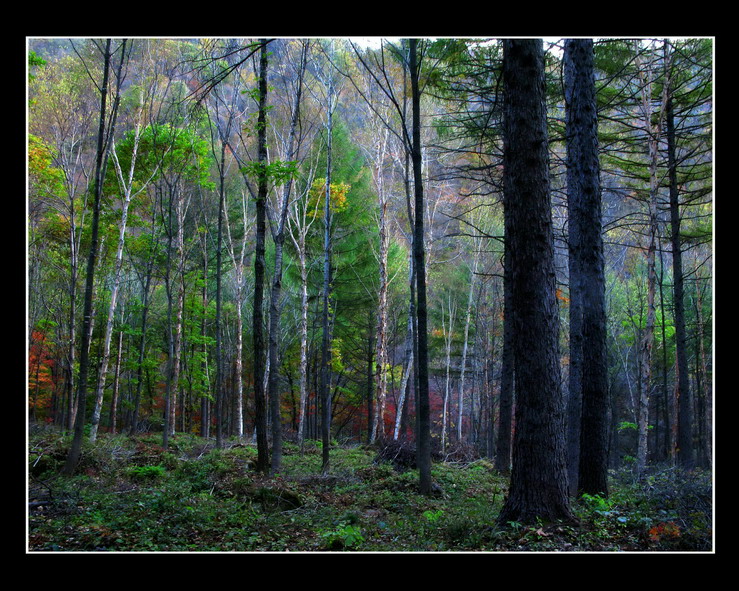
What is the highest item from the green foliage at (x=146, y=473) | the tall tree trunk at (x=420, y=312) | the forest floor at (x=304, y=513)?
the tall tree trunk at (x=420, y=312)

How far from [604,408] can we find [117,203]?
17976 mm

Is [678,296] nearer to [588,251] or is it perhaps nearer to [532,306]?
[588,251]

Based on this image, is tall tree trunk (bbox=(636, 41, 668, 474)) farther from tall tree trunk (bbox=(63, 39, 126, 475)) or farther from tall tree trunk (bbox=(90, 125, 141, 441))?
tall tree trunk (bbox=(90, 125, 141, 441))

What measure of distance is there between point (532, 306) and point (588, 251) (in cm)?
323

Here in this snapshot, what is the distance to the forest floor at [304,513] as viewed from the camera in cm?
411

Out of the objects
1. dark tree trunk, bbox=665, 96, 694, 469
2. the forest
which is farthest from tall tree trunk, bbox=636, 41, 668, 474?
dark tree trunk, bbox=665, 96, 694, 469

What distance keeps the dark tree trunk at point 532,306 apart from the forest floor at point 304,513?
0.31 metres

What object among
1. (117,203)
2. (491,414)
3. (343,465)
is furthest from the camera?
(491,414)

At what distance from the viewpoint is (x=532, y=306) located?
4434mm

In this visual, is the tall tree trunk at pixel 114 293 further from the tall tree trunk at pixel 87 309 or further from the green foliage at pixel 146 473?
the tall tree trunk at pixel 87 309

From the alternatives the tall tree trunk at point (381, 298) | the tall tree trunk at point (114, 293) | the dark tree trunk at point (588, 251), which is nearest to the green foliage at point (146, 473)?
the tall tree trunk at point (114, 293)

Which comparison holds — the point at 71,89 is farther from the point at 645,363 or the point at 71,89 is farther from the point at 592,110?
the point at 645,363
